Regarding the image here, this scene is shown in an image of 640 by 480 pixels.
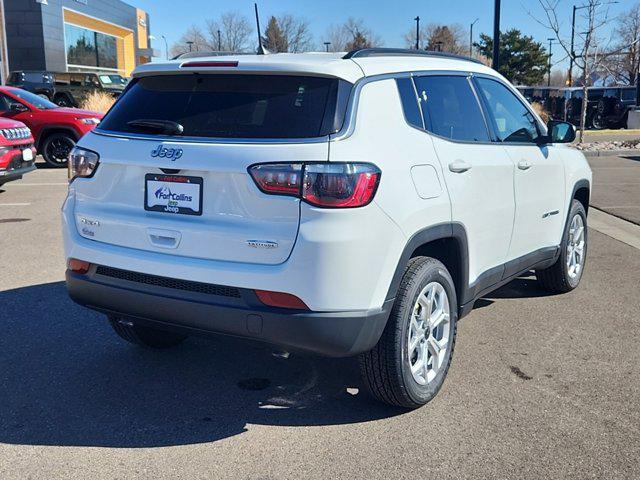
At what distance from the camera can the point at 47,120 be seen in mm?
14953

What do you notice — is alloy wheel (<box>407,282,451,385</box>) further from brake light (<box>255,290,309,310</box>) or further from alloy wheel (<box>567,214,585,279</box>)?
alloy wheel (<box>567,214,585,279</box>)

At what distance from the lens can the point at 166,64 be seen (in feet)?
12.5

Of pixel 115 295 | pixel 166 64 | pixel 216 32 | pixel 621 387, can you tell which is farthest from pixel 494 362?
pixel 216 32

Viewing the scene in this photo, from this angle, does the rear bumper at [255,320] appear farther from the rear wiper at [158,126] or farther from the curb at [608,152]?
the curb at [608,152]

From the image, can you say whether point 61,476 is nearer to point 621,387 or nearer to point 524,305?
point 621,387

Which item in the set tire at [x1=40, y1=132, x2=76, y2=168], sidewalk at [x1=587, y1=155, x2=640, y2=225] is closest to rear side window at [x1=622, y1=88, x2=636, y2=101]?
sidewalk at [x1=587, y1=155, x2=640, y2=225]

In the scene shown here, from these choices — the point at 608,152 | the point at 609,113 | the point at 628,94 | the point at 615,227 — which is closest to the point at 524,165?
the point at 615,227

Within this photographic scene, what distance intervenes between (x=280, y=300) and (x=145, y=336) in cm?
167

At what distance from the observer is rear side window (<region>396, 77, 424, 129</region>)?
3752 millimetres

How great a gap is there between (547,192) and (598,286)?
1.52 metres

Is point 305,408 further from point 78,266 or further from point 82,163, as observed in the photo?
point 82,163

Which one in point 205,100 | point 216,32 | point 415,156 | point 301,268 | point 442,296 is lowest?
point 442,296

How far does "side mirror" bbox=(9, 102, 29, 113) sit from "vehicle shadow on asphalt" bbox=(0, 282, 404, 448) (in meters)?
11.2

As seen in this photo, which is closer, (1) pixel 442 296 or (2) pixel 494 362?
(1) pixel 442 296
